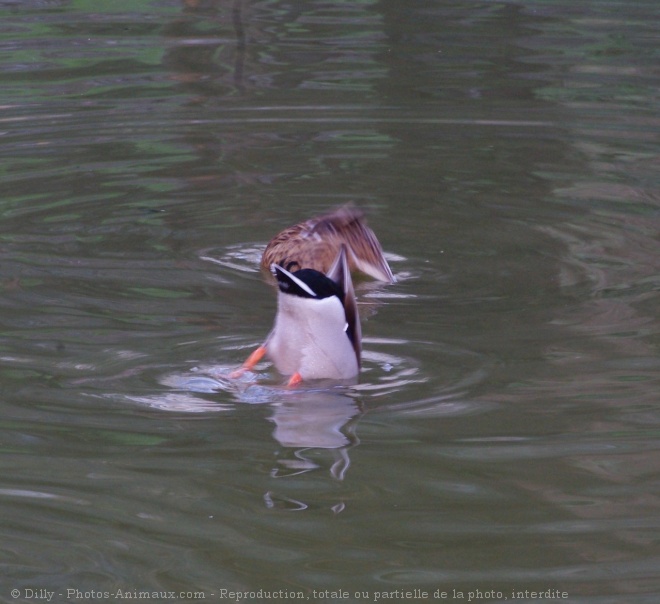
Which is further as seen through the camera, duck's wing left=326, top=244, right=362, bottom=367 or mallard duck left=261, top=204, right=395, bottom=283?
mallard duck left=261, top=204, right=395, bottom=283

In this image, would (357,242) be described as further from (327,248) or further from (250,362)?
(250,362)

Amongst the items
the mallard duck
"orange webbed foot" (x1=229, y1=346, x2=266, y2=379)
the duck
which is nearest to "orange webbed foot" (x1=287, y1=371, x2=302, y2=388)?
the duck

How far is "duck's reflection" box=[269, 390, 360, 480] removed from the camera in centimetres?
456

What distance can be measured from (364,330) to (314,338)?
34.5 inches

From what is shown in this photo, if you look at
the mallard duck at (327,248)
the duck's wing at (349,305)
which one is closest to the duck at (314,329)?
the duck's wing at (349,305)

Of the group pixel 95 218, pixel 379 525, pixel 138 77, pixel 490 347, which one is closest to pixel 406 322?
pixel 490 347

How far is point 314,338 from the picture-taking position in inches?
205

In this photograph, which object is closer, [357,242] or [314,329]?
[314,329]

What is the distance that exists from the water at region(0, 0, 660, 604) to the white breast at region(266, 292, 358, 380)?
0.11 meters

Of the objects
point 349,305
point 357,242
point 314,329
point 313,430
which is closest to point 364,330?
point 349,305

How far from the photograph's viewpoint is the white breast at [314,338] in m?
5.14

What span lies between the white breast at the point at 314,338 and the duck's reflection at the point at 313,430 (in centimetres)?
12

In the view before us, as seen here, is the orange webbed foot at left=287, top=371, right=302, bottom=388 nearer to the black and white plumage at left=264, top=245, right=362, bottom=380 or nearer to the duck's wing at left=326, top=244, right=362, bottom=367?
the black and white plumage at left=264, top=245, right=362, bottom=380

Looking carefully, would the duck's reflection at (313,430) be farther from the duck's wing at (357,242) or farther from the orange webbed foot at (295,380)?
the duck's wing at (357,242)
